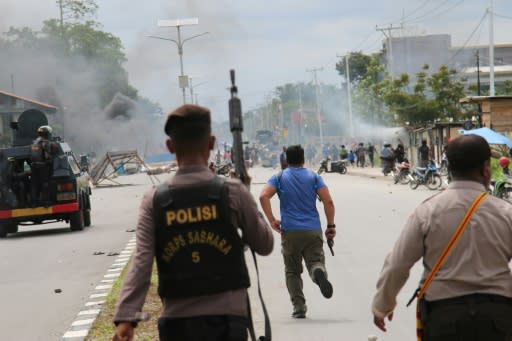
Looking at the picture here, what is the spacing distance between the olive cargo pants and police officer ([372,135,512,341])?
479 cm

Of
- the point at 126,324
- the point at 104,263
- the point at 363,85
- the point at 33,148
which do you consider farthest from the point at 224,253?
the point at 363,85

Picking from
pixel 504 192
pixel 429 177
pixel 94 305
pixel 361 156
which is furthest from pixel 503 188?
pixel 361 156

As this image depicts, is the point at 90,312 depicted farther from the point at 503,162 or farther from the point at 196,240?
the point at 503,162

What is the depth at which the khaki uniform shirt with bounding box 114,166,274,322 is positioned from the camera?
4523 millimetres

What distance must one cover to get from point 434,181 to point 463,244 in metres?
29.5

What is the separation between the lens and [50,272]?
15133 mm

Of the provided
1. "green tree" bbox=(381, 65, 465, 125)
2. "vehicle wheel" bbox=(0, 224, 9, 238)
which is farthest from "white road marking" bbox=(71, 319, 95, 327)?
"green tree" bbox=(381, 65, 465, 125)

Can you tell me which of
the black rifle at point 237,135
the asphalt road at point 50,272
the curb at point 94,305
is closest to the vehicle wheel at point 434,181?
the asphalt road at point 50,272

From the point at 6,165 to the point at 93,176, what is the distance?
3083cm

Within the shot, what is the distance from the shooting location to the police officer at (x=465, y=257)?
4.61 m

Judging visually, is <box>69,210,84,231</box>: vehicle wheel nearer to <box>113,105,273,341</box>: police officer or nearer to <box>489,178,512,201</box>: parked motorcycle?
<box>489,178,512,201</box>: parked motorcycle

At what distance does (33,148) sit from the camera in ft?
72.5

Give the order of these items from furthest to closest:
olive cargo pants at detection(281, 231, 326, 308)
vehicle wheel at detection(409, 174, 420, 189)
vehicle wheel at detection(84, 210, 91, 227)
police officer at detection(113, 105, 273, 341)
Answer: vehicle wheel at detection(409, 174, 420, 189), vehicle wheel at detection(84, 210, 91, 227), olive cargo pants at detection(281, 231, 326, 308), police officer at detection(113, 105, 273, 341)

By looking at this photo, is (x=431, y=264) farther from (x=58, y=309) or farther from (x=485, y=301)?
(x=58, y=309)
